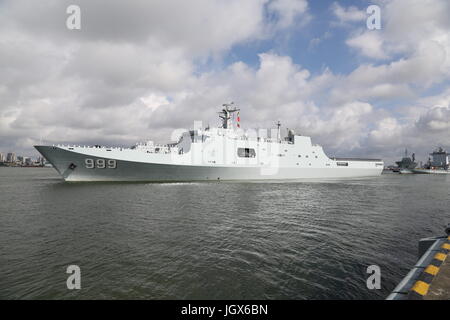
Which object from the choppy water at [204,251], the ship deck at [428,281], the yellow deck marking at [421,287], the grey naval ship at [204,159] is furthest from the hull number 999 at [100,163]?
the yellow deck marking at [421,287]

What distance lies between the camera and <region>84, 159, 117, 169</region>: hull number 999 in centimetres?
2208

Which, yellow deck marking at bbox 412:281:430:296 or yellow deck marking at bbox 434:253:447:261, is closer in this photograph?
yellow deck marking at bbox 412:281:430:296

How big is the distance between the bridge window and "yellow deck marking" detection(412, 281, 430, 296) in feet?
85.0

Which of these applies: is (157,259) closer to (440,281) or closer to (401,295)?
(401,295)

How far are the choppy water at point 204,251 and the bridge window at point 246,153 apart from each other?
1802 centimetres

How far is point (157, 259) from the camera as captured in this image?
18.0ft

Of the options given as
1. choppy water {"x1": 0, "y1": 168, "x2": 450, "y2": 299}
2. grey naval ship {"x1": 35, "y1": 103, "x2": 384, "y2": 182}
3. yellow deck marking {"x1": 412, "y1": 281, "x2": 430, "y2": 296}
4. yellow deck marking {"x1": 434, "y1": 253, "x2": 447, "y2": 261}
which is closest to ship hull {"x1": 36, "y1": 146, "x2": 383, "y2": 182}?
grey naval ship {"x1": 35, "y1": 103, "x2": 384, "y2": 182}

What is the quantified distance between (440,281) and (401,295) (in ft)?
2.56

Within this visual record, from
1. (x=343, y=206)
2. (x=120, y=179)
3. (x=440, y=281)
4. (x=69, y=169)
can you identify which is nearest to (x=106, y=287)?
(x=440, y=281)

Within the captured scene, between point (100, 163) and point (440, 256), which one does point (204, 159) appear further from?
point (440, 256)

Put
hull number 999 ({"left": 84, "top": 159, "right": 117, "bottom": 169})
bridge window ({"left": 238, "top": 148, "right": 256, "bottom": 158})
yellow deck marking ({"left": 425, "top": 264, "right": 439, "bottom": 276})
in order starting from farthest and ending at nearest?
bridge window ({"left": 238, "top": 148, "right": 256, "bottom": 158}) < hull number 999 ({"left": 84, "top": 159, "right": 117, "bottom": 169}) < yellow deck marking ({"left": 425, "top": 264, "right": 439, "bottom": 276})

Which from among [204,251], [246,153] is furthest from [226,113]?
[204,251]

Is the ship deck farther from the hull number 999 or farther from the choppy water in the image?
the hull number 999

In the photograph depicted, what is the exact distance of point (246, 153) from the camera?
1152 inches
